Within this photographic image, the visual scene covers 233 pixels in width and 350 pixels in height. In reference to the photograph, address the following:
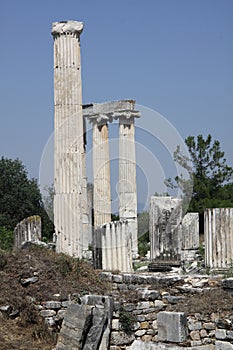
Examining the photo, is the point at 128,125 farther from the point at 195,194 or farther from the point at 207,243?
the point at 195,194

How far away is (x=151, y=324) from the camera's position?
10.7m

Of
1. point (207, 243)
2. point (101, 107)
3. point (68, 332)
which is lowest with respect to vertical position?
point (68, 332)

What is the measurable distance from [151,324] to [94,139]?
15.6 meters

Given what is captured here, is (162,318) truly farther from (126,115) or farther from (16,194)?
(16,194)

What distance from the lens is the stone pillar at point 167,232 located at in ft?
54.4

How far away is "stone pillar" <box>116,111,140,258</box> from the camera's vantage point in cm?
2494

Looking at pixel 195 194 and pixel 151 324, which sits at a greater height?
pixel 195 194

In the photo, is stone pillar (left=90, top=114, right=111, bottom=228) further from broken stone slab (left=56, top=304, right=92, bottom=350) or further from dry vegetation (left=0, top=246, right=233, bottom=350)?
broken stone slab (left=56, top=304, right=92, bottom=350)

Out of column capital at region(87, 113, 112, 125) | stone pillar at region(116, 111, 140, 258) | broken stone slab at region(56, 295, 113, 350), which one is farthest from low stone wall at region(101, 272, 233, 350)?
column capital at region(87, 113, 112, 125)

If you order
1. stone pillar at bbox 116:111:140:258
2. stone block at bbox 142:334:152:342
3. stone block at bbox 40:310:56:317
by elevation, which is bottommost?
stone block at bbox 142:334:152:342

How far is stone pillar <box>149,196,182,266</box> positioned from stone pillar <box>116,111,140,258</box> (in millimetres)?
7895

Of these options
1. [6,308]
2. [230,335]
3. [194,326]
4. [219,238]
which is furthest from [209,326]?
[219,238]

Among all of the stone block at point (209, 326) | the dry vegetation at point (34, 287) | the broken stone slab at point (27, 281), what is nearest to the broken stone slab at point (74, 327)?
the dry vegetation at point (34, 287)

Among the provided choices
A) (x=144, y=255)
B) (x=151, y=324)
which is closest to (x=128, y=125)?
(x=144, y=255)
